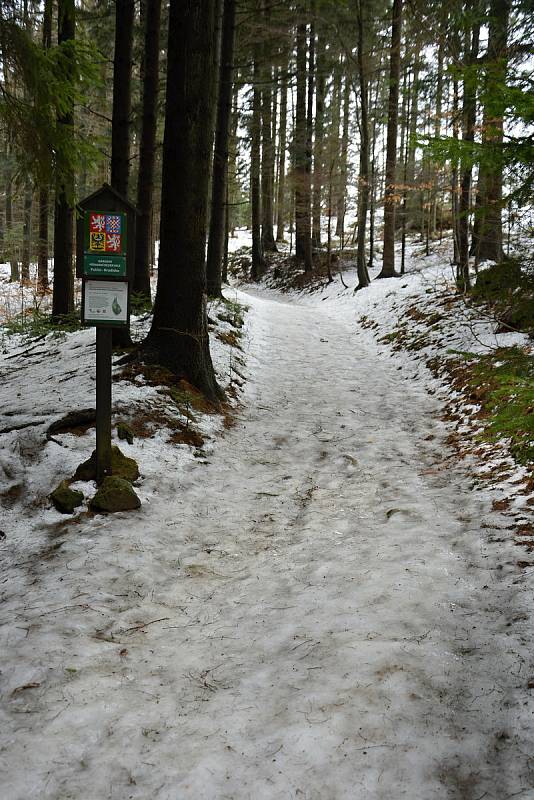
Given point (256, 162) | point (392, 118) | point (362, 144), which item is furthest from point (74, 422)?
point (256, 162)

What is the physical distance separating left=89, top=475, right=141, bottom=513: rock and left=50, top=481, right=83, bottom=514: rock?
129mm

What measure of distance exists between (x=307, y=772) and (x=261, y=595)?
1556 millimetres

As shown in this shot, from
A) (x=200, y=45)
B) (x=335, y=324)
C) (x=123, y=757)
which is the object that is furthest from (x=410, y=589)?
(x=335, y=324)

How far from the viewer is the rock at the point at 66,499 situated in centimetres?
478

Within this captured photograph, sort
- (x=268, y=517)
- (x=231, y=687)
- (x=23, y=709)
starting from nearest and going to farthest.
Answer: (x=23, y=709) < (x=231, y=687) < (x=268, y=517)

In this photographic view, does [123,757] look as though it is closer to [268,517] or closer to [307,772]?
[307,772]

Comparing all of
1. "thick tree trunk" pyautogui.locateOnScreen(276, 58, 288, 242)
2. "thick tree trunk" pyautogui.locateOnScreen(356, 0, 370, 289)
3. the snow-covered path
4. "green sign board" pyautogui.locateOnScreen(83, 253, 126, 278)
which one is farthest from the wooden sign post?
"thick tree trunk" pyautogui.locateOnScreen(276, 58, 288, 242)

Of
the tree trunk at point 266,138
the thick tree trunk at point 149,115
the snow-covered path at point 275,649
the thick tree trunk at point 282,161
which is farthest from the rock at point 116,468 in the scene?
the thick tree trunk at point 282,161

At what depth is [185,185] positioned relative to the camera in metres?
7.12

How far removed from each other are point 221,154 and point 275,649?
43.5ft

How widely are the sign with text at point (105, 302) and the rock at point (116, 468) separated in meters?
1.30

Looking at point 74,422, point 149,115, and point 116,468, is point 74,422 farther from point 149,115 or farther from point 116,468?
point 149,115

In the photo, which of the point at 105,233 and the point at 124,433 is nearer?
the point at 105,233

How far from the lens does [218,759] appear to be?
96.0 inches
